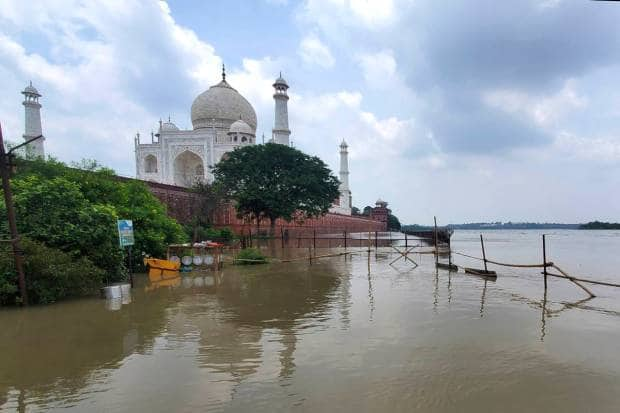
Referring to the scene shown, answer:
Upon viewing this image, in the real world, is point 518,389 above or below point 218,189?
below

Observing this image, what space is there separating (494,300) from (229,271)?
10.6 m

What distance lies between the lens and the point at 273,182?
35.7 metres

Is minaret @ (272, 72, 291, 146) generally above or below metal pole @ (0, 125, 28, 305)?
above

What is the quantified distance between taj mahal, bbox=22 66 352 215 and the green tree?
1050cm

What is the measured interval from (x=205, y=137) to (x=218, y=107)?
20.9ft

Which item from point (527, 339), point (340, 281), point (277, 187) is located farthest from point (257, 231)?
point (527, 339)

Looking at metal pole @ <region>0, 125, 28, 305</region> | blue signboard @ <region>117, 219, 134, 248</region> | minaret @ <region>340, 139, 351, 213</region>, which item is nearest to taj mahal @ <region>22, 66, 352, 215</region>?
minaret @ <region>340, 139, 351, 213</region>

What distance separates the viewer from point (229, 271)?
1666cm

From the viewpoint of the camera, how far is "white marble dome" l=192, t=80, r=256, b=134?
51.5m

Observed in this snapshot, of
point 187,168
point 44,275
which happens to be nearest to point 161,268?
point 44,275

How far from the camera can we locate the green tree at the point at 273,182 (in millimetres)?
34062

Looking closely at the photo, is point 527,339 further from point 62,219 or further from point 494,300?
point 62,219

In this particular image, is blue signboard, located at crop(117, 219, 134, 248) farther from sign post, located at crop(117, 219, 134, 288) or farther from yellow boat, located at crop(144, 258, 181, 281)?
yellow boat, located at crop(144, 258, 181, 281)

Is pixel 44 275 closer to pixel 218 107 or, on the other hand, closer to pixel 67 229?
pixel 67 229
